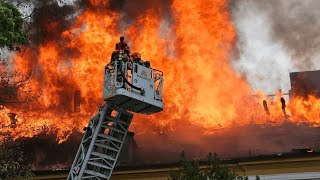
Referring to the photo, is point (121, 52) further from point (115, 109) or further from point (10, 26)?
point (10, 26)

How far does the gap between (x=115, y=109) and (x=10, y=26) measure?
5.22m

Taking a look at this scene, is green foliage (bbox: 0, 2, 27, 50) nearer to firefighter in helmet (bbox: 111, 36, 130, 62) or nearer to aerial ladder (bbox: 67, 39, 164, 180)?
aerial ladder (bbox: 67, 39, 164, 180)

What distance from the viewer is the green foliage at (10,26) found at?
10.6 meters

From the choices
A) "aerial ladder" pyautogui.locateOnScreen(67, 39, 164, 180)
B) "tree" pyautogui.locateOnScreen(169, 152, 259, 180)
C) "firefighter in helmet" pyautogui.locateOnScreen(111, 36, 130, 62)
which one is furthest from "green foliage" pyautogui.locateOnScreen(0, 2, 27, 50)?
"tree" pyautogui.locateOnScreen(169, 152, 259, 180)

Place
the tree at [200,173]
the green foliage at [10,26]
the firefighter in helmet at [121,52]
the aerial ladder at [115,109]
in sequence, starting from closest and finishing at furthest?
1. the green foliage at [10,26]
2. the aerial ladder at [115,109]
3. the firefighter in helmet at [121,52]
4. the tree at [200,173]

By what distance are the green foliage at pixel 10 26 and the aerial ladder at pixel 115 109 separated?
12.3 feet

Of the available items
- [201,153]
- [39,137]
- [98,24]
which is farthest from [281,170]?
[98,24]

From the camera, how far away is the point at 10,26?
35.3 feet

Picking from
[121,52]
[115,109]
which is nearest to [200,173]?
[115,109]

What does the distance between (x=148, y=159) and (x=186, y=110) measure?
753 cm

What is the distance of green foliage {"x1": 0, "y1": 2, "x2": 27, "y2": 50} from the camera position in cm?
1064

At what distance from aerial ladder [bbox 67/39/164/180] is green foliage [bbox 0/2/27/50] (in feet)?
12.3

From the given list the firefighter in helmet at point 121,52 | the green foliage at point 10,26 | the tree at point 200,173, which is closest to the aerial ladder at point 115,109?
the firefighter in helmet at point 121,52

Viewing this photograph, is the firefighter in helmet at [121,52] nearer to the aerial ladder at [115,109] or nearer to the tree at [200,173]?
the aerial ladder at [115,109]
